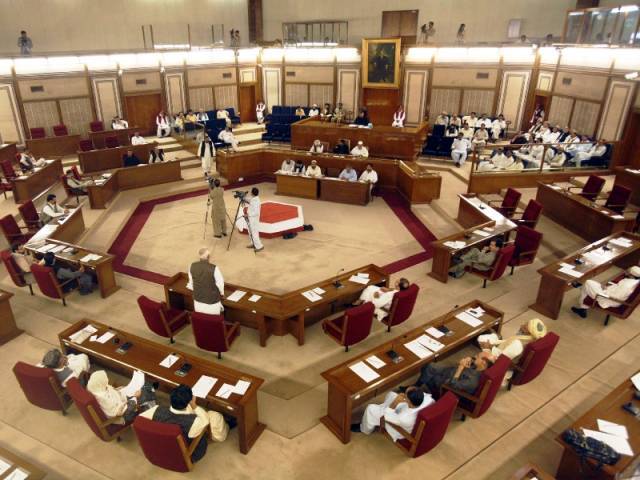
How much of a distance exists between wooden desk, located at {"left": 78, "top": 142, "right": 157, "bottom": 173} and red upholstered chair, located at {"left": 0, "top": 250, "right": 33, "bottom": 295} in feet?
22.9

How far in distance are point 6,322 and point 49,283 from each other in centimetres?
91

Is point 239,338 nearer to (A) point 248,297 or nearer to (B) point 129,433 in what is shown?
(A) point 248,297

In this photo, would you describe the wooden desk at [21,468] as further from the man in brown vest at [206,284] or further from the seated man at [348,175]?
the seated man at [348,175]

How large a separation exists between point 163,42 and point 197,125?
401 cm

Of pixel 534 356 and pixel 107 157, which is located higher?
pixel 107 157

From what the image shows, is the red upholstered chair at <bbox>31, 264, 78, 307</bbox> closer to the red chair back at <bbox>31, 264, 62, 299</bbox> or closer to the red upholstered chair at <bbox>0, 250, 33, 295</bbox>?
the red chair back at <bbox>31, 264, 62, 299</bbox>

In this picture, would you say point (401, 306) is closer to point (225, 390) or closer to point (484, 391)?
point (484, 391)

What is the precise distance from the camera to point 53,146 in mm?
16234

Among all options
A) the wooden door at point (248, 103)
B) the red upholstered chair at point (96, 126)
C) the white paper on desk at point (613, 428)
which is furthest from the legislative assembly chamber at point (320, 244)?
the red upholstered chair at point (96, 126)

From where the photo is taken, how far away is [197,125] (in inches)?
778

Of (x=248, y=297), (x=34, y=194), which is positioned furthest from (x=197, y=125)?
(x=248, y=297)

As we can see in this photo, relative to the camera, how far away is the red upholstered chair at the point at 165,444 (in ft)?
14.3

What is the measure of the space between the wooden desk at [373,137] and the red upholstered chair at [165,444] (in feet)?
41.9

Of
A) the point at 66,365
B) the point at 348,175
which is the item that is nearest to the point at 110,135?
the point at 348,175
